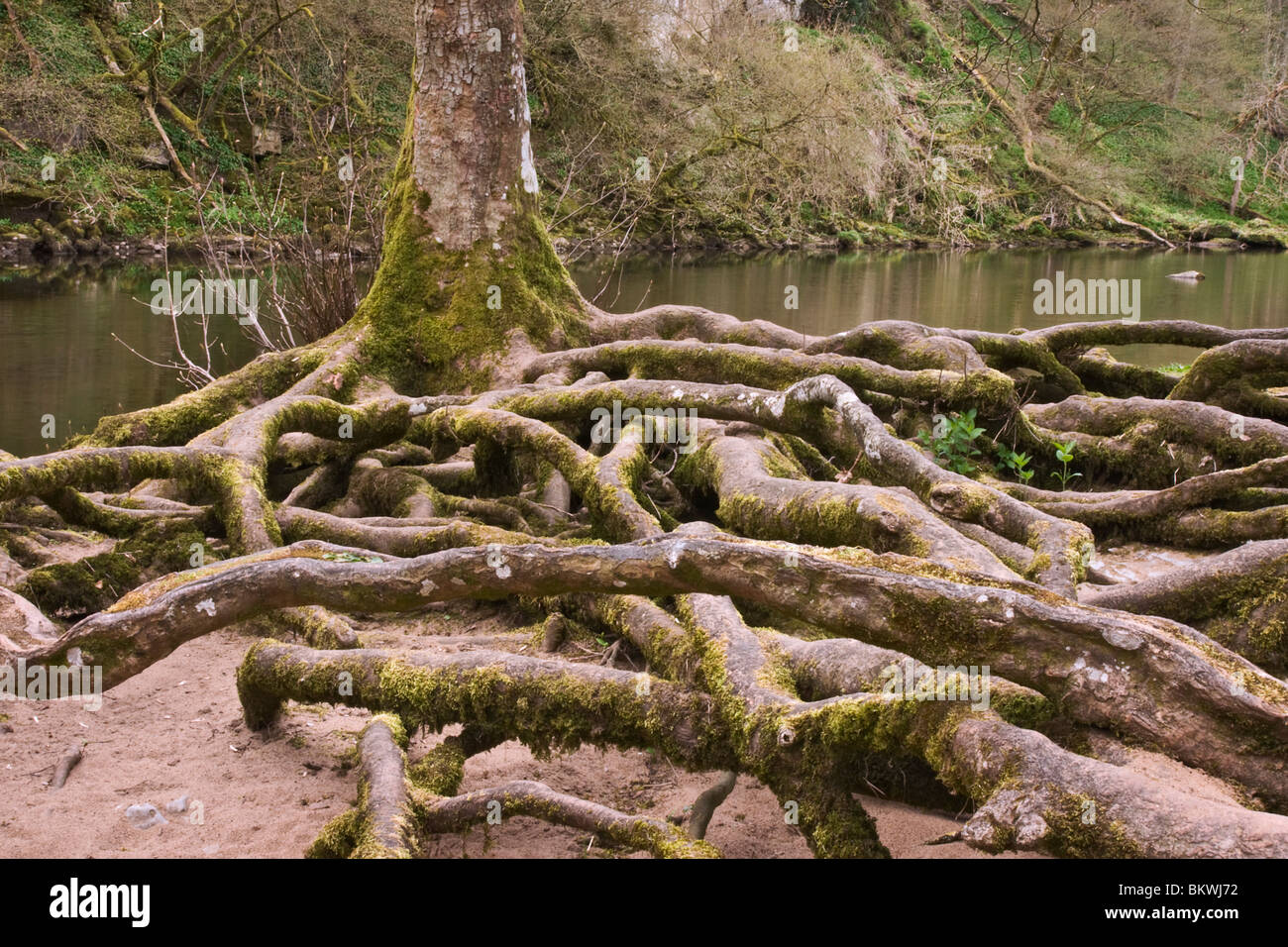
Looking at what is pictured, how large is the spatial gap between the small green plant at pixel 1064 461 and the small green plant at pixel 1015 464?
0.57 ft

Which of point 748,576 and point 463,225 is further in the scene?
point 463,225

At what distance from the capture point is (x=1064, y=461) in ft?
21.4

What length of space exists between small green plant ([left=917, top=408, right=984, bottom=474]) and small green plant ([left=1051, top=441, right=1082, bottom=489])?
1.53ft

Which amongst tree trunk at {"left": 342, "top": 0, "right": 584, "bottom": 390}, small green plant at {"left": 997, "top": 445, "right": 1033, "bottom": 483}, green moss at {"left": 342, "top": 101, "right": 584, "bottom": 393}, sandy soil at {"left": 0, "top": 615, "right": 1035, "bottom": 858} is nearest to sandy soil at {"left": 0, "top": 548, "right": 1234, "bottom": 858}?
sandy soil at {"left": 0, "top": 615, "right": 1035, "bottom": 858}

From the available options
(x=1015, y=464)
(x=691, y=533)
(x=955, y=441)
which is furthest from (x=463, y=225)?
(x=691, y=533)

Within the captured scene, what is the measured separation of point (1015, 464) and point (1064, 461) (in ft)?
0.94

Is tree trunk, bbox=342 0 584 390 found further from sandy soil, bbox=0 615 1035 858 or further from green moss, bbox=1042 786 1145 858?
green moss, bbox=1042 786 1145 858

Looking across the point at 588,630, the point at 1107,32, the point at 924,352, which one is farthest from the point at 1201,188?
the point at 588,630

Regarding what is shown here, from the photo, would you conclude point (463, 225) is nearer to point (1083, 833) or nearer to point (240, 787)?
point (240, 787)

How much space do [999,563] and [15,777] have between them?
3.31 meters

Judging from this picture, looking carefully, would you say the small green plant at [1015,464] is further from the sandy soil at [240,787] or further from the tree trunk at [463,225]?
the sandy soil at [240,787]

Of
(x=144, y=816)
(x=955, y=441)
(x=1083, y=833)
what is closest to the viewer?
(x=1083, y=833)

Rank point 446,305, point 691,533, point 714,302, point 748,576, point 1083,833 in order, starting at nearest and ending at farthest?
point 1083,833
point 748,576
point 691,533
point 446,305
point 714,302
